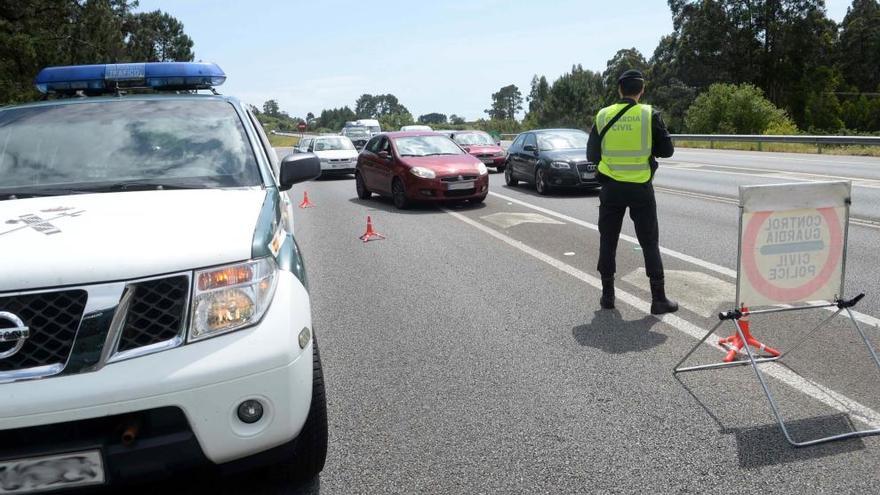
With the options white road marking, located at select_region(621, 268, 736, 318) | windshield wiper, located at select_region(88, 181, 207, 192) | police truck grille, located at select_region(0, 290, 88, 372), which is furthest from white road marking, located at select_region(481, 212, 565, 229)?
police truck grille, located at select_region(0, 290, 88, 372)

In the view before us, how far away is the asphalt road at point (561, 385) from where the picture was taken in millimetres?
3498

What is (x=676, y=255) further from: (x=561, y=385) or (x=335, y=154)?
(x=335, y=154)

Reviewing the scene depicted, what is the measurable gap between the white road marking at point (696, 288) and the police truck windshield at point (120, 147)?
4.11m

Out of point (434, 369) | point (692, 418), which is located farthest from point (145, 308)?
point (692, 418)

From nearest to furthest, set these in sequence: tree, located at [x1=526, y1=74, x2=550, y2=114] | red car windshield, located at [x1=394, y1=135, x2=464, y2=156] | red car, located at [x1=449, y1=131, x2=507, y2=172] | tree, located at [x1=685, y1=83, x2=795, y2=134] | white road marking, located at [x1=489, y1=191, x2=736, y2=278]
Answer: white road marking, located at [x1=489, y1=191, x2=736, y2=278] < red car windshield, located at [x1=394, y1=135, x2=464, y2=156] < red car, located at [x1=449, y1=131, x2=507, y2=172] < tree, located at [x1=685, y1=83, x2=795, y2=134] < tree, located at [x1=526, y1=74, x2=550, y2=114]

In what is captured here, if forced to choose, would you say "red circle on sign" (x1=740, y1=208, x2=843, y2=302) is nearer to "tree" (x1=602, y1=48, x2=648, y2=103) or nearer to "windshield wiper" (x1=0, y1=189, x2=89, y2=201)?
"windshield wiper" (x1=0, y1=189, x2=89, y2=201)

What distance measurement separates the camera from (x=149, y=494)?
3451 mm

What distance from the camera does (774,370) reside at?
4762mm

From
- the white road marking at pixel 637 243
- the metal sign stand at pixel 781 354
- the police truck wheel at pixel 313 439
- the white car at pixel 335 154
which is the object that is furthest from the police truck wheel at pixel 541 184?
the police truck wheel at pixel 313 439

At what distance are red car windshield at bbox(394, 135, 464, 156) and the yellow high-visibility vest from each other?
32.0 ft

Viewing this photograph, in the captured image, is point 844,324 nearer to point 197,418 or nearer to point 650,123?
point 650,123

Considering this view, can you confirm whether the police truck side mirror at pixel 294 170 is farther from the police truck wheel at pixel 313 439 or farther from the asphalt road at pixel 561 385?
the police truck wheel at pixel 313 439

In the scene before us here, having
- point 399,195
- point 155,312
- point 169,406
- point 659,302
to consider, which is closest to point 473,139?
point 399,195

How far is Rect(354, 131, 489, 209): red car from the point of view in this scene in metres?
14.8
